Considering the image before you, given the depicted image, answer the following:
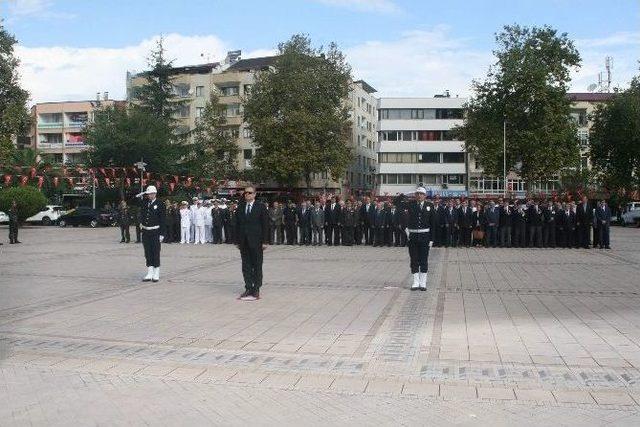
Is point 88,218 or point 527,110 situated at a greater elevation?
point 527,110

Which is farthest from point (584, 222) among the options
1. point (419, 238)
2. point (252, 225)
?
point (252, 225)

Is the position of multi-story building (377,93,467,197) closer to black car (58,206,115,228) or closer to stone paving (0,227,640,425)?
black car (58,206,115,228)

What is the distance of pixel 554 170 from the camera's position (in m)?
54.4

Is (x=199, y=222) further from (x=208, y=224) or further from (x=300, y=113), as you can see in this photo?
(x=300, y=113)

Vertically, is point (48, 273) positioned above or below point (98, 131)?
below

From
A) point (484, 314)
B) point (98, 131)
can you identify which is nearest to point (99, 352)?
point (484, 314)

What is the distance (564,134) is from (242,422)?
52.9 metres

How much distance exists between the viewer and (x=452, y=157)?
319 feet

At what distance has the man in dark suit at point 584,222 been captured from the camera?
86.6 ft

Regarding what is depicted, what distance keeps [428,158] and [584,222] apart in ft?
236

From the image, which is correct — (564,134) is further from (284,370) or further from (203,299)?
(284,370)

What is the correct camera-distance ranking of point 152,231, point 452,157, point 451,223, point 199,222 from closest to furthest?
point 152,231, point 451,223, point 199,222, point 452,157

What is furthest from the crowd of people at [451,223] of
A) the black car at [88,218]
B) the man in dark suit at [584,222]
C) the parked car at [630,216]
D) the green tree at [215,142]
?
the green tree at [215,142]

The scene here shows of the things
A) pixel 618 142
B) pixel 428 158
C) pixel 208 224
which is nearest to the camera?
pixel 208 224
